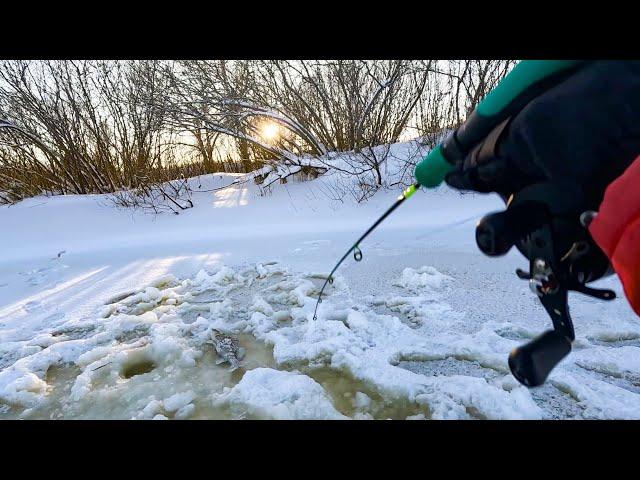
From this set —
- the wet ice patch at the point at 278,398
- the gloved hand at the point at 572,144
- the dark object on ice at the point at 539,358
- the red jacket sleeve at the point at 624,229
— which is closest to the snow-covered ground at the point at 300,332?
the wet ice patch at the point at 278,398

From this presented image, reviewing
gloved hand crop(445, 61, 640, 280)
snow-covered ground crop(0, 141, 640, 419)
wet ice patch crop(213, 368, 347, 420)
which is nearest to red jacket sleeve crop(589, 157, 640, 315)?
gloved hand crop(445, 61, 640, 280)

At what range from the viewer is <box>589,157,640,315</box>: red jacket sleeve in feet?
1.70

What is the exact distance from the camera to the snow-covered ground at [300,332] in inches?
52.6

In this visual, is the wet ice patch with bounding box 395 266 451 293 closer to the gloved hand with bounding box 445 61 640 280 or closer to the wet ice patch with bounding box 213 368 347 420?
the wet ice patch with bounding box 213 368 347 420

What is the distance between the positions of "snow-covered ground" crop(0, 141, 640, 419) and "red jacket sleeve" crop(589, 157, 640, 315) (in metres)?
0.91

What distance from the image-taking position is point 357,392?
1.38 meters

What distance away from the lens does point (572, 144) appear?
69cm

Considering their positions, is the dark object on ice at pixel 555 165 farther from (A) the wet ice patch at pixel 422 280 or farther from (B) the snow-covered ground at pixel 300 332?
(A) the wet ice patch at pixel 422 280

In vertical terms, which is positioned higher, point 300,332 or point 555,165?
point 555,165

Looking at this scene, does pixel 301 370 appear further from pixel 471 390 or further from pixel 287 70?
pixel 287 70

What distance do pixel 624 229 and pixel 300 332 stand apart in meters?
1.57

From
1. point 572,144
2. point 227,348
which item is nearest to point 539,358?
point 572,144

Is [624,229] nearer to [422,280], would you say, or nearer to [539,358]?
[539,358]

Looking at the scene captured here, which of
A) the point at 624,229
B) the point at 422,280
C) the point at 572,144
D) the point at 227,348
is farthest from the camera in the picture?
the point at 422,280
